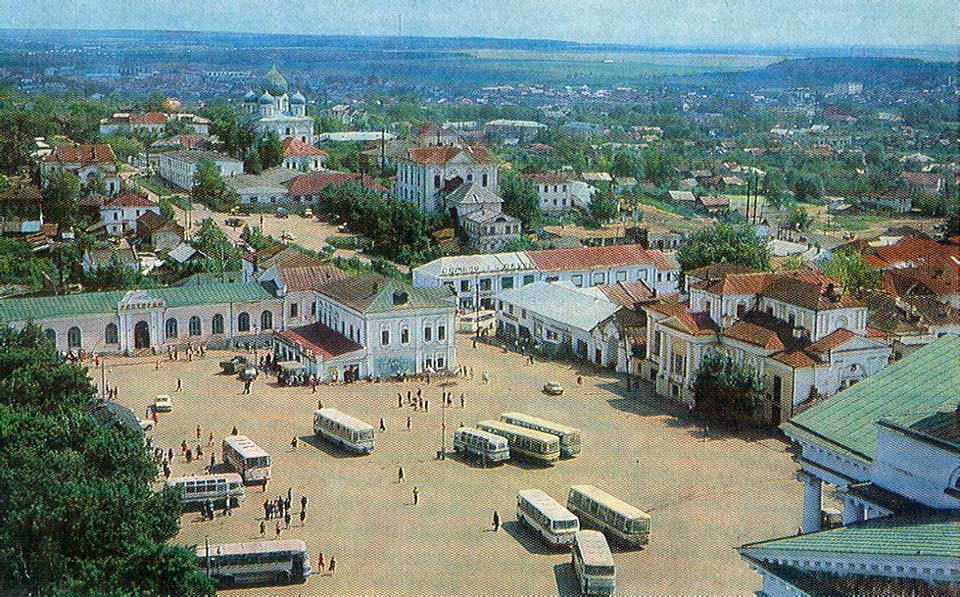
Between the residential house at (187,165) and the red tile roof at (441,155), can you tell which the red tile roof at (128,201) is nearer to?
the residential house at (187,165)

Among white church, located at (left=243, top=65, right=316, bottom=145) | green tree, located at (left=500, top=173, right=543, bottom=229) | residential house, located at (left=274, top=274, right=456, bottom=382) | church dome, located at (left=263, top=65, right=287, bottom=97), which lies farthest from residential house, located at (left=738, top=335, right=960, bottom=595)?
church dome, located at (left=263, top=65, right=287, bottom=97)

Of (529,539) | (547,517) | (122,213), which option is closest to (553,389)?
(529,539)

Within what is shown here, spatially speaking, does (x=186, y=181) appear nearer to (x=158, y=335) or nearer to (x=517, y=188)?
(x=517, y=188)

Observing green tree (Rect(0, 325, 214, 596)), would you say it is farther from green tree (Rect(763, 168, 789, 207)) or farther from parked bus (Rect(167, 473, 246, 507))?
green tree (Rect(763, 168, 789, 207))

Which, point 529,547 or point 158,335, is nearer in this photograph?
point 529,547

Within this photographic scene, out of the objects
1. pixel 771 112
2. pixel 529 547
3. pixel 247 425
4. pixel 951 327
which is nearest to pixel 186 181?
pixel 247 425

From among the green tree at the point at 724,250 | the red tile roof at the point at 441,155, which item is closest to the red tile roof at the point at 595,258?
the green tree at the point at 724,250

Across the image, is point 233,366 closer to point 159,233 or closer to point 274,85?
point 159,233
